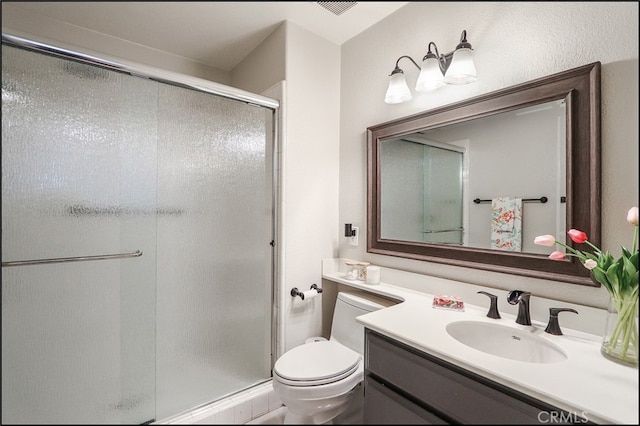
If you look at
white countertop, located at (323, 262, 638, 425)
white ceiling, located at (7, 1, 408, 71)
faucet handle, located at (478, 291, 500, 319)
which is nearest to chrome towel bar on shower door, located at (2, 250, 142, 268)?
white ceiling, located at (7, 1, 408, 71)

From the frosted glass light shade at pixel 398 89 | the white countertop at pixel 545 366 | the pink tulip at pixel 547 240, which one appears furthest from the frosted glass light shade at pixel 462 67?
the white countertop at pixel 545 366

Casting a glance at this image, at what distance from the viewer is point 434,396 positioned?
0.83 m

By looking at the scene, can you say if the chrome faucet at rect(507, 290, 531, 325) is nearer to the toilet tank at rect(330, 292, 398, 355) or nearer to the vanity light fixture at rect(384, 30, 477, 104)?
the toilet tank at rect(330, 292, 398, 355)

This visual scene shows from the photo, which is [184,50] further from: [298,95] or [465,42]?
[465,42]

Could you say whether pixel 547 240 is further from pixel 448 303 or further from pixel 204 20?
pixel 204 20

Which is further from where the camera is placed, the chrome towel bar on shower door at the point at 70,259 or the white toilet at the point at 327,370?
the white toilet at the point at 327,370

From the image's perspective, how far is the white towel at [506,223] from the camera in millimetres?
1156

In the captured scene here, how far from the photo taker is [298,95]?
3.29 feet

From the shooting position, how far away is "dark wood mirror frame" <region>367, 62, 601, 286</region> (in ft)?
3.14

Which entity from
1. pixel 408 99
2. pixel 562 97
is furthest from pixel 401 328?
pixel 408 99

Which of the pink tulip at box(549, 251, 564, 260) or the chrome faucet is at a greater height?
the pink tulip at box(549, 251, 564, 260)

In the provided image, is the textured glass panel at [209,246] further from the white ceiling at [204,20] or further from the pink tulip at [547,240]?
the pink tulip at [547,240]

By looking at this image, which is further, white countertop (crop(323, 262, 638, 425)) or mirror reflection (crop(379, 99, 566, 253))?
mirror reflection (crop(379, 99, 566, 253))

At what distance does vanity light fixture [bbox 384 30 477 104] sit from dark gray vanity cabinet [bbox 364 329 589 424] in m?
1.11
